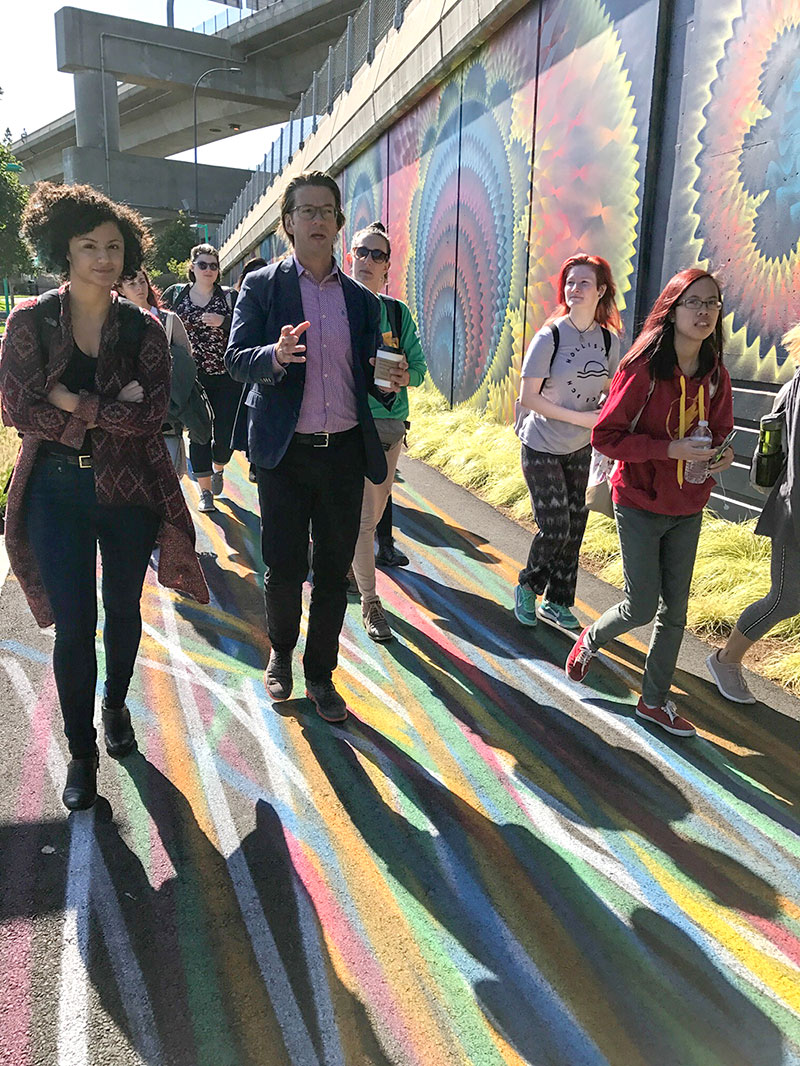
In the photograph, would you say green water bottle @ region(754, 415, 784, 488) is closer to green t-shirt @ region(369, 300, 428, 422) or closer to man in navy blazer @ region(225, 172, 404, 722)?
green t-shirt @ region(369, 300, 428, 422)

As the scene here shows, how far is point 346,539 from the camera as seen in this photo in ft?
11.3

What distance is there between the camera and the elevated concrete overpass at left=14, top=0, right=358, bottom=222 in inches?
1601

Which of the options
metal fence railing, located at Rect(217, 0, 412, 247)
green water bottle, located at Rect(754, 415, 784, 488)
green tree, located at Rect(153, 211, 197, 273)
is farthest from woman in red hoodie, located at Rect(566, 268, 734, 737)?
green tree, located at Rect(153, 211, 197, 273)

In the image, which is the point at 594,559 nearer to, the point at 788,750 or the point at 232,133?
the point at 788,750

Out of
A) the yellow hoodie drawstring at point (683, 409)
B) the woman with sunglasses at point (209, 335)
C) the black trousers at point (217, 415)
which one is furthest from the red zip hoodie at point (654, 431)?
the black trousers at point (217, 415)

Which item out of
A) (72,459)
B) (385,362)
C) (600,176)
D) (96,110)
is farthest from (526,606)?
(96,110)

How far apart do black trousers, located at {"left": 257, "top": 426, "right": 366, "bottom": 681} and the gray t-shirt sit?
1.40 m

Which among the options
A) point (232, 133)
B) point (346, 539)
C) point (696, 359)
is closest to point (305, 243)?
point (346, 539)

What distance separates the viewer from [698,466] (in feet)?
10.6

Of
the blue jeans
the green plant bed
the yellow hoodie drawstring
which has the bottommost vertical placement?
the green plant bed

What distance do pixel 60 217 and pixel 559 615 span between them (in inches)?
131

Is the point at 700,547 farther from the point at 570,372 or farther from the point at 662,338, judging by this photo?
the point at 662,338

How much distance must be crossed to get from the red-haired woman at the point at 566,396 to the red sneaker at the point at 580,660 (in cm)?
76

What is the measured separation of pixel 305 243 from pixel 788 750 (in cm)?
296
